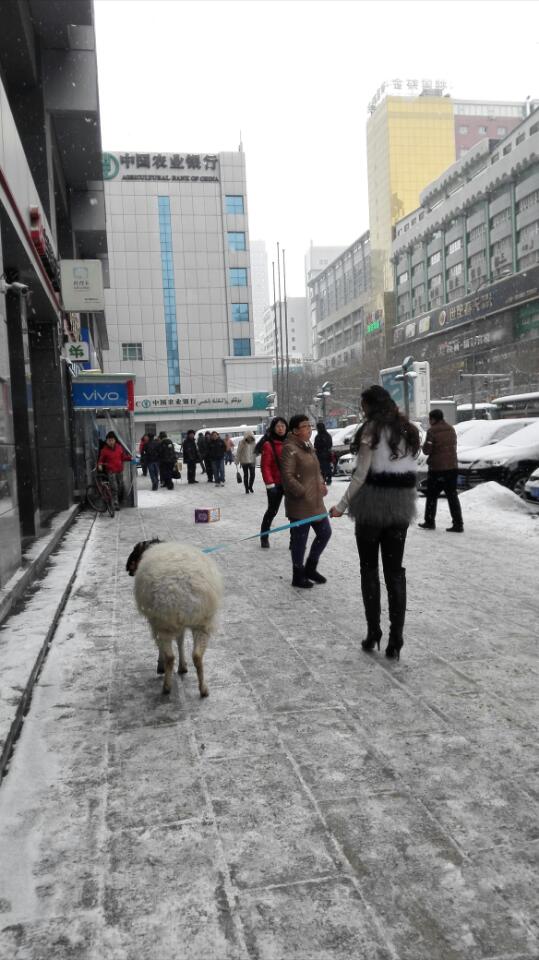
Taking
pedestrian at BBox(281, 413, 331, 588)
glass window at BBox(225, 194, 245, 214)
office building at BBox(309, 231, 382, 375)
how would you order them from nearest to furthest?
pedestrian at BBox(281, 413, 331, 588), glass window at BBox(225, 194, 245, 214), office building at BBox(309, 231, 382, 375)

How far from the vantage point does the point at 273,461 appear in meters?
9.87

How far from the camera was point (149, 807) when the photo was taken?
3068 mm

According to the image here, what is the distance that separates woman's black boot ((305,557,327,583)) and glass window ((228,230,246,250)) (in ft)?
219

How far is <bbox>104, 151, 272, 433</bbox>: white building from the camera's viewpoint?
69.4m

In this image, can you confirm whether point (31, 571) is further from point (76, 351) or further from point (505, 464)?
point (76, 351)

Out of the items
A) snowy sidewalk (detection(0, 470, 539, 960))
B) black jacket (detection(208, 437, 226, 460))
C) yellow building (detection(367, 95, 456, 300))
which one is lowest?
Answer: snowy sidewalk (detection(0, 470, 539, 960))

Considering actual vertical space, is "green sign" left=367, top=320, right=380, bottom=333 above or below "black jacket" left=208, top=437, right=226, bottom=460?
above

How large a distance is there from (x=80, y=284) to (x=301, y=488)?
10.0 m

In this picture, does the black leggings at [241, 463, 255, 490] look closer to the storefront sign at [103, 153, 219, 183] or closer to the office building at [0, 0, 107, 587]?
the office building at [0, 0, 107, 587]

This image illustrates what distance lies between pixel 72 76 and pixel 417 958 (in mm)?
16795

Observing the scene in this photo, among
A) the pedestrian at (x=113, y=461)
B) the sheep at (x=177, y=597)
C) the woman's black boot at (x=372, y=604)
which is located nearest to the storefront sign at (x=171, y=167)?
the pedestrian at (x=113, y=461)

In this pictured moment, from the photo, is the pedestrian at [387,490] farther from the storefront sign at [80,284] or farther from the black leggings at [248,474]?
the black leggings at [248,474]

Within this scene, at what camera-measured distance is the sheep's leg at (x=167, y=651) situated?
416 cm

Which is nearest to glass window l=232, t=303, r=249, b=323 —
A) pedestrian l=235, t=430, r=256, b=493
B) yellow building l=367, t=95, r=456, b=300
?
pedestrian l=235, t=430, r=256, b=493
